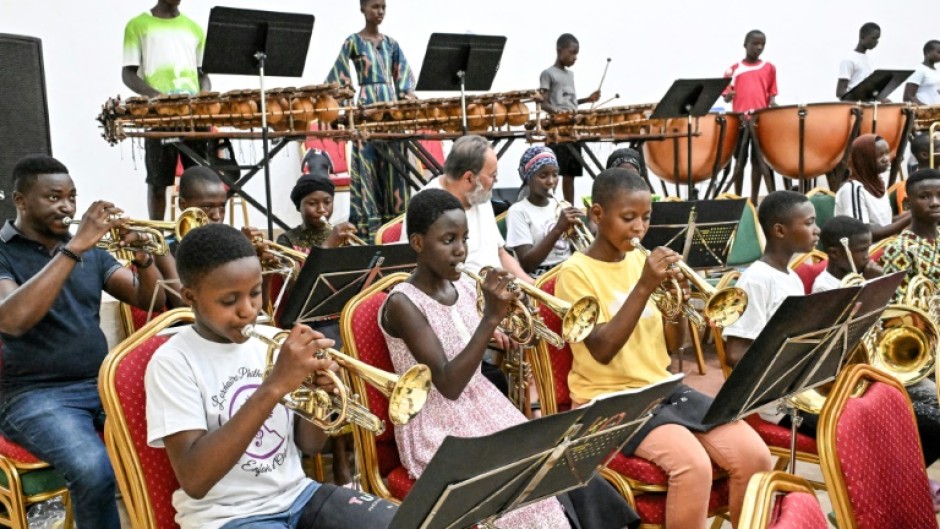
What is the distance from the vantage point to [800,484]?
5.80 feet

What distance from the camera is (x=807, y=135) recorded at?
7.82 m

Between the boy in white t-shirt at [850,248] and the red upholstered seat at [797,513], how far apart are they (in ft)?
9.13

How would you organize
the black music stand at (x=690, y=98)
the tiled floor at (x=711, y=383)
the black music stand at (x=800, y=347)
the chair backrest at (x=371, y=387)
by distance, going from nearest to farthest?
the black music stand at (x=800, y=347) → the chair backrest at (x=371, y=387) → the tiled floor at (x=711, y=383) → the black music stand at (x=690, y=98)

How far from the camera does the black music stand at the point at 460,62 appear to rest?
6.06 meters

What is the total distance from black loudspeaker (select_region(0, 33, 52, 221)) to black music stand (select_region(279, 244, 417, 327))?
85.6 inches

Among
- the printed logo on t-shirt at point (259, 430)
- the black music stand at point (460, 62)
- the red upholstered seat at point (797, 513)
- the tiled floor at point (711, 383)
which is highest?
the black music stand at point (460, 62)

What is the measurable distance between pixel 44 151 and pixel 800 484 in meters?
4.47

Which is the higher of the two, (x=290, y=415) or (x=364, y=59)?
(x=364, y=59)

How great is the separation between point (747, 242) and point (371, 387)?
3.71 metres

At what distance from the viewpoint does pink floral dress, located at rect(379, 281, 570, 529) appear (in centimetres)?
279

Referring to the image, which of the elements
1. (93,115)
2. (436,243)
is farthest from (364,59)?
(436,243)

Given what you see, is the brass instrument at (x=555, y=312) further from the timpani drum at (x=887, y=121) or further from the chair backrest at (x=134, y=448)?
the timpani drum at (x=887, y=121)

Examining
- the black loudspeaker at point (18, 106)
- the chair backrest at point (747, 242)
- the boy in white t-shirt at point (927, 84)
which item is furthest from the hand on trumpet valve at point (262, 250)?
the boy in white t-shirt at point (927, 84)

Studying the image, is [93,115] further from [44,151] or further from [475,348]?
[475,348]
